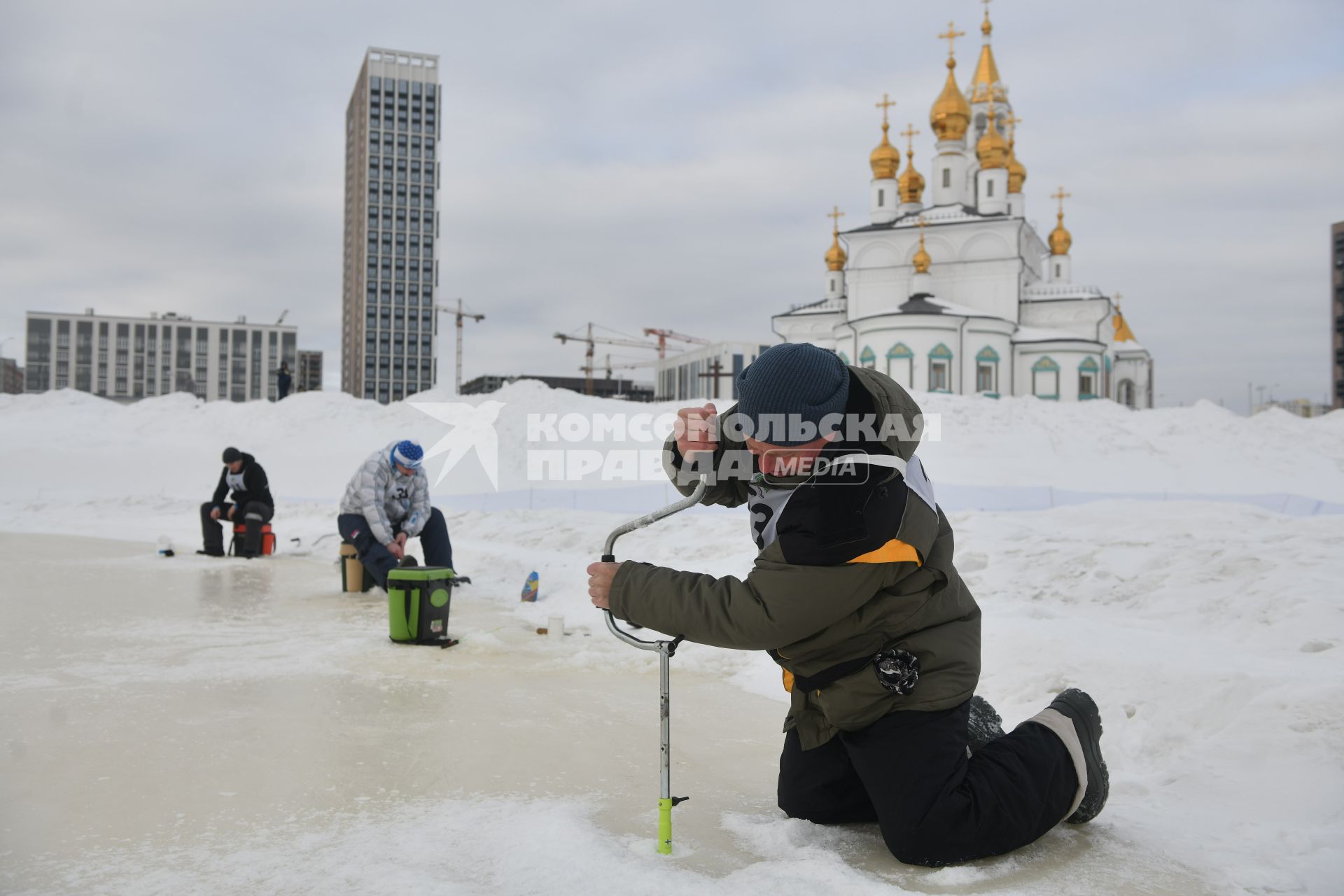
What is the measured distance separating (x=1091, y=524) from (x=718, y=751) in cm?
522

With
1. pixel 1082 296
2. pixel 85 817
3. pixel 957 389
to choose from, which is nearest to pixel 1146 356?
pixel 1082 296

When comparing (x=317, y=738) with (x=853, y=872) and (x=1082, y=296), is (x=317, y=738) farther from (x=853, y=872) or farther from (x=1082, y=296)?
(x=1082, y=296)

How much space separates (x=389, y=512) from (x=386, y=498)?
0.14 m

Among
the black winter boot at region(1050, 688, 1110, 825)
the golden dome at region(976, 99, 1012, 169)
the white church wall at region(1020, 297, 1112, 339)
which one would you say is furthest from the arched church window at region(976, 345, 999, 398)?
the black winter boot at region(1050, 688, 1110, 825)

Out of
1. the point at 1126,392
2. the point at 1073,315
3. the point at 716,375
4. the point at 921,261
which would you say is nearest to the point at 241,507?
the point at 716,375

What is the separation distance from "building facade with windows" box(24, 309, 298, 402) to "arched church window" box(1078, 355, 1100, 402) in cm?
9493

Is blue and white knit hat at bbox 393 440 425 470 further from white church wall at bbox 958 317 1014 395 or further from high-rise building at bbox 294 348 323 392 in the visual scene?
high-rise building at bbox 294 348 323 392

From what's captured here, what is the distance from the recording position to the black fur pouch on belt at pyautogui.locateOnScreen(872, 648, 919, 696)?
226 centimetres

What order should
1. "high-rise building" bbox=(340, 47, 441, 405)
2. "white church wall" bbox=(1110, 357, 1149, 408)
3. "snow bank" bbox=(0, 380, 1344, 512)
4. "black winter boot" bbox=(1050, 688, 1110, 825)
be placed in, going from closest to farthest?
"black winter boot" bbox=(1050, 688, 1110, 825), "snow bank" bbox=(0, 380, 1344, 512), "white church wall" bbox=(1110, 357, 1149, 408), "high-rise building" bbox=(340, 47, 441, 405)

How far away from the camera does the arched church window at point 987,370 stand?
38125 millimetres

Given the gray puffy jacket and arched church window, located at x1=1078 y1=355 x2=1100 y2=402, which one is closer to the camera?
the gray puffy jacket

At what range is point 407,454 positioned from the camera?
677cm

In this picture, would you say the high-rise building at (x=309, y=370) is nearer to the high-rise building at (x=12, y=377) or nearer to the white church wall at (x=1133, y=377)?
the high-rise building at (x=12, y=377)

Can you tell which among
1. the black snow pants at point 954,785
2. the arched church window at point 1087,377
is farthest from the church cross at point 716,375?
the black snow pants at point 954,785
